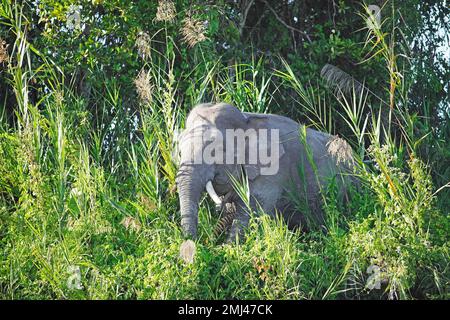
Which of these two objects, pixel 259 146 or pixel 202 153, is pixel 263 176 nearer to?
pixel 259 146

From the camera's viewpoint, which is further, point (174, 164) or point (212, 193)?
point (174, 164)

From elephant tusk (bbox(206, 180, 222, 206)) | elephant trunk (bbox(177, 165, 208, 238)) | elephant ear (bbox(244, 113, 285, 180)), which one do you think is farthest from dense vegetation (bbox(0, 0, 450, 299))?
elephant ear (bbox(244, 113, 285, 180))

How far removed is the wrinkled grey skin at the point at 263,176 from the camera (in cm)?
762

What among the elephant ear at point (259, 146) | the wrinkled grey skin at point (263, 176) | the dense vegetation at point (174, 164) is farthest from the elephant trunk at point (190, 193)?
the elephant ear at point (259, 146)

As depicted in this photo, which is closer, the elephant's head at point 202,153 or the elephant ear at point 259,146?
the elephant's head at point 202,153

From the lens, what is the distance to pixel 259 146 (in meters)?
8.06

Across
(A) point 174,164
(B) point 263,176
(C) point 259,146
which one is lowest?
(B) point 263,176

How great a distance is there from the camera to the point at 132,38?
9508mm

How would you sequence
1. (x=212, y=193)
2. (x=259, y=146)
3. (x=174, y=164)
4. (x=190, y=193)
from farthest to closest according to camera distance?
(x=259, y=146) → (x=174, y=164) → (x=212, y=193) → (x=190, y=193)

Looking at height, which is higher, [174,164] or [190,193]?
[174,164]

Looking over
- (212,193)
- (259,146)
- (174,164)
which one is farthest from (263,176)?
(174,164)

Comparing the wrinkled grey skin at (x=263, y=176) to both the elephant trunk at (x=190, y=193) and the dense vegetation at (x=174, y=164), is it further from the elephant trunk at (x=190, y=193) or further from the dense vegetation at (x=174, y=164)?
the dense vegetation at (x=174, y=164)

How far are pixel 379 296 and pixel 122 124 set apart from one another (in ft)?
11.3

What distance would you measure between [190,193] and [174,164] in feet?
1.69
